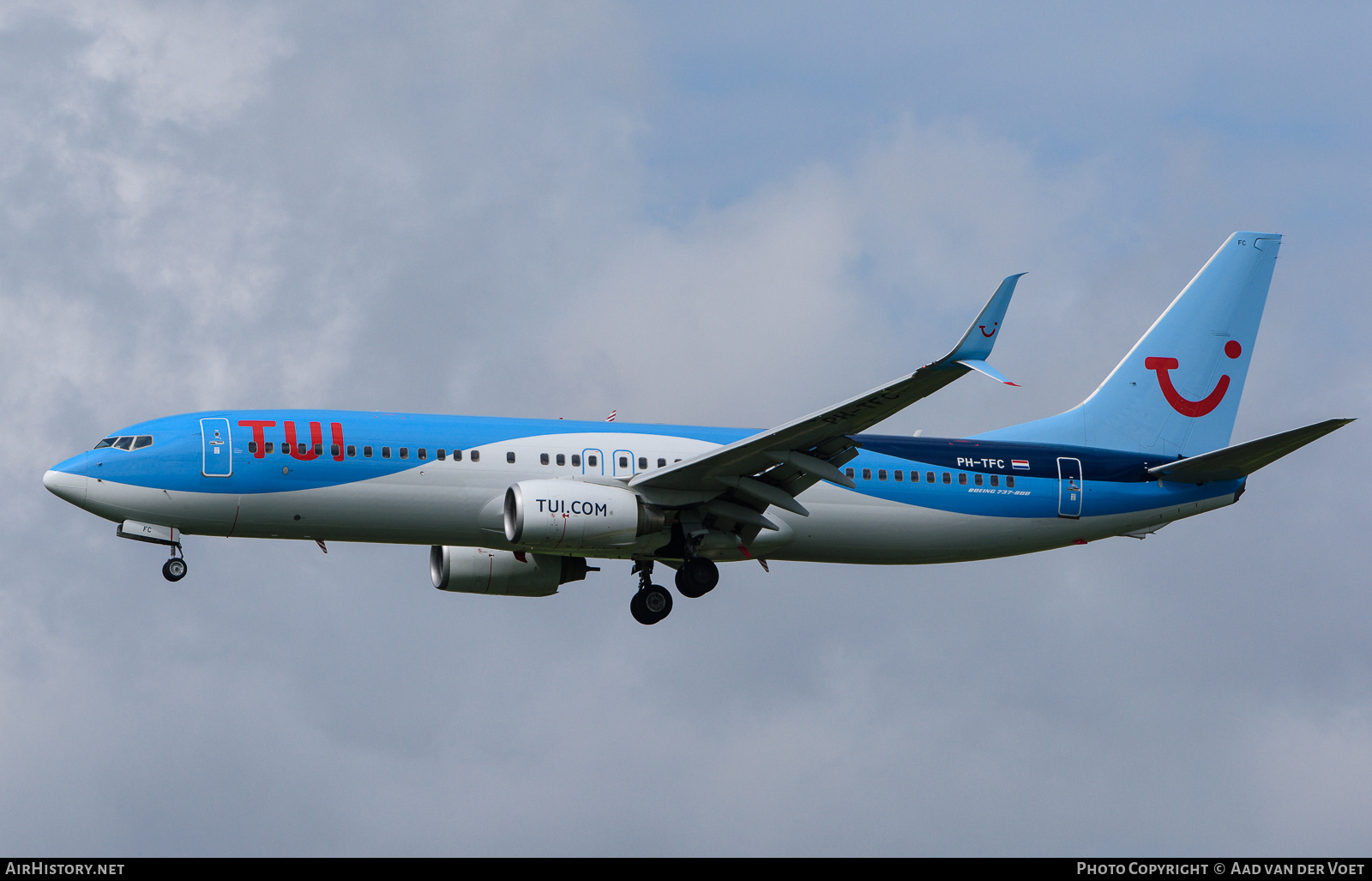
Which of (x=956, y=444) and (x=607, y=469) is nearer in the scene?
(x=607, y=469)

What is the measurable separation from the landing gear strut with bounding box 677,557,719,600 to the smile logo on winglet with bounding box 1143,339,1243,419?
15037mm

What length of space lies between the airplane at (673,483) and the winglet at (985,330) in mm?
57

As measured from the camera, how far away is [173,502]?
38.3 m

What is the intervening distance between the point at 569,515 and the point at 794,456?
17.6 ft

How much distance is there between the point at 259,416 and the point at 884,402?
14.7 m

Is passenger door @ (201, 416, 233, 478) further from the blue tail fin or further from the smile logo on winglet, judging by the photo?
the smile logo on winglet

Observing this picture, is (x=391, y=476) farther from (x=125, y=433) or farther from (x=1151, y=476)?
(x=1151, y=476)

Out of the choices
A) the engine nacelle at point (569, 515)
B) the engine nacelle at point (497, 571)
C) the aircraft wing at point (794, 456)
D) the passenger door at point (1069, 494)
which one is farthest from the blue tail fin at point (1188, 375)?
the engine nacelle at point (497, 571)

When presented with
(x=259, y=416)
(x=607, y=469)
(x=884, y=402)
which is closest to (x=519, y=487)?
(x=607, y=469)

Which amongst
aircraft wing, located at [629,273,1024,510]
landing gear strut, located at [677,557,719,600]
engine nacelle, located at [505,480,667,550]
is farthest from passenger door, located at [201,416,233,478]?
landing gear strut, located at [677,557,719,600]

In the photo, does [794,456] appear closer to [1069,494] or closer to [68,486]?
[1069,494]

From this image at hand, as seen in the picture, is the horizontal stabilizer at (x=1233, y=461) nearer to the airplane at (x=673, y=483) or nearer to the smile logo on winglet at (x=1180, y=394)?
the airplane at (x=673, y=483)

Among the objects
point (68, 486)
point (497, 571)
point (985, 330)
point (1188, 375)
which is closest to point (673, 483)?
point (497, 571)

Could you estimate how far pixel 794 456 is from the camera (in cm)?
3875
